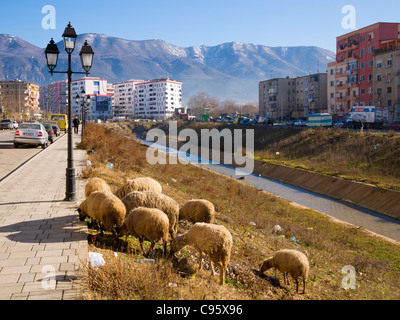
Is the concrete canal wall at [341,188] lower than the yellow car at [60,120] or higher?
lower

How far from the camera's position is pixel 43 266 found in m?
6.49

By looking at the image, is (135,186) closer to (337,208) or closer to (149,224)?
(149,224)

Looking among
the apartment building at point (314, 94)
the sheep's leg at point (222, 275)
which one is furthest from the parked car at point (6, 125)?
the apartment building at point (314, 94)

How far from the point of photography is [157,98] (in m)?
186

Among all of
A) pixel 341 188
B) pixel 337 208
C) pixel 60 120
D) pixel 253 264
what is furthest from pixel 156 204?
pixel 60 120

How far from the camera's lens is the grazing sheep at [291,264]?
28.7 feet

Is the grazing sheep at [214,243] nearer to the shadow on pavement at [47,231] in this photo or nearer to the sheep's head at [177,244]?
the sheep's head at [177,244]

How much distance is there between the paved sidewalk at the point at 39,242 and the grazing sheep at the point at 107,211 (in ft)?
1.50

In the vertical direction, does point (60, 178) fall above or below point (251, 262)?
above

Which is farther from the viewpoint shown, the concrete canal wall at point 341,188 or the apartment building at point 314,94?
the apartment building at point 314,94

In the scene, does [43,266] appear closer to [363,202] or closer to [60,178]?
[60,178]

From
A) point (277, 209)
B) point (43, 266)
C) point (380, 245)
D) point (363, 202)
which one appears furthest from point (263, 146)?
point (43, 266)

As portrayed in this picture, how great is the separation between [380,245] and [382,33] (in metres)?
59.7

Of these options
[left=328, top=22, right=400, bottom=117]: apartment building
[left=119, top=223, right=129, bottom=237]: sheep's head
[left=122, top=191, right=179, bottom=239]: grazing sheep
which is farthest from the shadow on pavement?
[left=328, top=22, right=400, bottom=117]: apartment building
